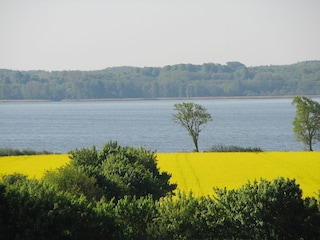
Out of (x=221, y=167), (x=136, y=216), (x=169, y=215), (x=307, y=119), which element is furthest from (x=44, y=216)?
(x=307, y=119)

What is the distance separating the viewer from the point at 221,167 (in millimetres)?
48781

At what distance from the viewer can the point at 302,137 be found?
7288cm

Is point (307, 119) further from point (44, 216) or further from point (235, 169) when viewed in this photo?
point (44, 216)

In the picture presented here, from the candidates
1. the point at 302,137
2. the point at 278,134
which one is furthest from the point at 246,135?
the point at 302,137

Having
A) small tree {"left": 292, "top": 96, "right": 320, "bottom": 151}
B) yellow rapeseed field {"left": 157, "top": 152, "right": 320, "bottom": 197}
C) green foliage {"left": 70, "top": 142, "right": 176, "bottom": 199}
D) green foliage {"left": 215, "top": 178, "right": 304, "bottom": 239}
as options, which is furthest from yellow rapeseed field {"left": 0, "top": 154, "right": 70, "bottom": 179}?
small tree {"left": 292, "top": 96, "right": 320, "bottom": 151}

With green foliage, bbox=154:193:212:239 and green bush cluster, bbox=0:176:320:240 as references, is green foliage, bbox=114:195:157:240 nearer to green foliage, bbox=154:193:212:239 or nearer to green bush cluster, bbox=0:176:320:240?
green bush cluster, bbox=0:176:320:240

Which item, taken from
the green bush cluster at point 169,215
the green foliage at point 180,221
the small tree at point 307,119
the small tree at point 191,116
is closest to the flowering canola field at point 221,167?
the green bush cluster at point 169,215

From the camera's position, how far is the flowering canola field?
4259 centimetres

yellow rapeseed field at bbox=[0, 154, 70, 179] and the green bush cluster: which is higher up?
the green bush cluster

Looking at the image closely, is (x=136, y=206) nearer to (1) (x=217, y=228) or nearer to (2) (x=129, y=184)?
(1) (x=217, y=228)

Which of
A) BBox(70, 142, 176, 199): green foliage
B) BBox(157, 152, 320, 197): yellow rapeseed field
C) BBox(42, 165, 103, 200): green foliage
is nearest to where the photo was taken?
BBox(42, 165, 103, 200): green foliage

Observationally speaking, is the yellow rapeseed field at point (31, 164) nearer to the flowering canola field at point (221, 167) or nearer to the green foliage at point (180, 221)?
the flowering canola field at point (221, 167)

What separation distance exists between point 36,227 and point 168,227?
4779mm

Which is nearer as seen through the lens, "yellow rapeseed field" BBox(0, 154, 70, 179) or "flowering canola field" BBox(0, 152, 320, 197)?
"flowering canola field" BBox(0, 152, 320, 197)
